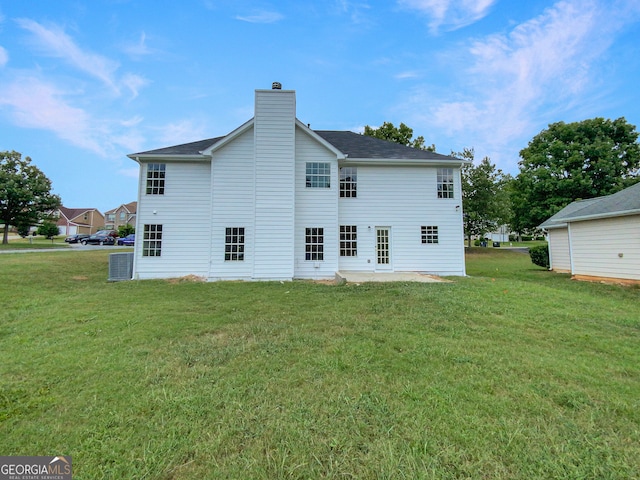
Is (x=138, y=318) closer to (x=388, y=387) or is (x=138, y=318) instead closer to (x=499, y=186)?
(x=388, y=387)

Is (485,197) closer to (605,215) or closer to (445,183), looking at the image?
(605,215)

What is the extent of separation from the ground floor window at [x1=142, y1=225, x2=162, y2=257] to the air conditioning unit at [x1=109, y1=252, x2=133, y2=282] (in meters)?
0.69

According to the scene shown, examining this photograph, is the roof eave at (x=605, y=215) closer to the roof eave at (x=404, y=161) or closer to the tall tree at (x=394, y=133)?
the roof eave at (x=404, y=161)

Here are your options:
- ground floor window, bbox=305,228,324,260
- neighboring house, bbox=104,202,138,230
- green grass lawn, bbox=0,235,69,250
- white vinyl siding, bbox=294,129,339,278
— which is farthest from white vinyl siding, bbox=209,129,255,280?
neighboring house, bbox=104,202,138,230

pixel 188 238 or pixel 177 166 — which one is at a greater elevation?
pixel 177 166

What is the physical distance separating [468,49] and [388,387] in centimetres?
1447

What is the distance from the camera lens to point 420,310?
5863mm

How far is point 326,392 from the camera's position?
9.14 feet

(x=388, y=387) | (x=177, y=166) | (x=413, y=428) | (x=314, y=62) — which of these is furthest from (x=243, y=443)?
(x=314, y=62)

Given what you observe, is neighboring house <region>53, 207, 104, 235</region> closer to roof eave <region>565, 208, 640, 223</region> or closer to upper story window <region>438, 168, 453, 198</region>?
upper story window <region>438, 168, 453, 198</region>

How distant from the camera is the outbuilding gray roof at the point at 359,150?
11680 mm

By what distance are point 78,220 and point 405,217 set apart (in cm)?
6548

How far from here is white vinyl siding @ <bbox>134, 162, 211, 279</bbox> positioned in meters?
11.4

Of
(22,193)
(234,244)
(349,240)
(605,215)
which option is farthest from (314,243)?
(22,193)
